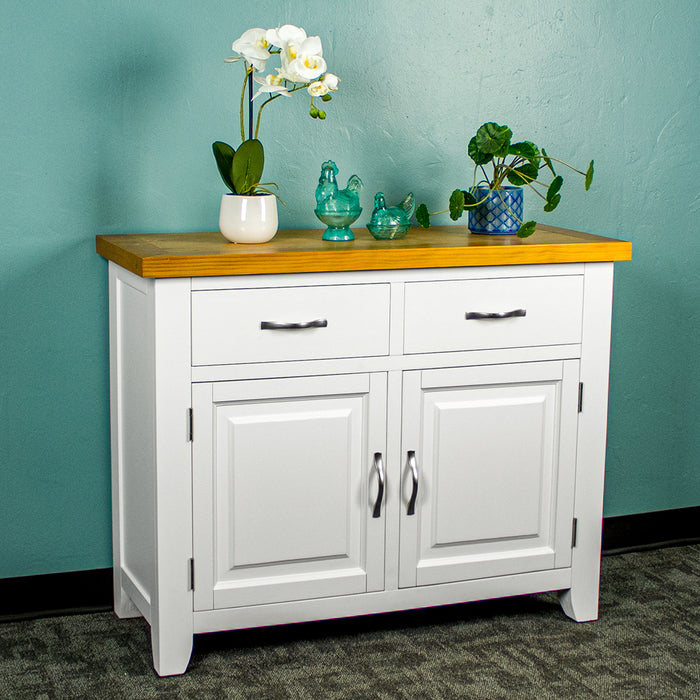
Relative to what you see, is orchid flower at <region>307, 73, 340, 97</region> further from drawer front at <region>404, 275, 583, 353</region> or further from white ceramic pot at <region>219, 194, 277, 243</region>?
drawer front at <region>404, 275, 583, 353</region>

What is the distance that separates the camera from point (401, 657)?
212cm

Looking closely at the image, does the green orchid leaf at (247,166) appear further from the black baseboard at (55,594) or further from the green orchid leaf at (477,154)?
the black baseboard at (55,594)

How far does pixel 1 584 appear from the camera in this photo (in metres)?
2.28

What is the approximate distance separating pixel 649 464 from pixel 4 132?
6.28 feet

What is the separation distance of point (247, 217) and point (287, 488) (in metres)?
0.57

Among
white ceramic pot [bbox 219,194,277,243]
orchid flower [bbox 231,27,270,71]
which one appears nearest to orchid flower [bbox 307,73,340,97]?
orchid flower [bbox 231,27,270,71]

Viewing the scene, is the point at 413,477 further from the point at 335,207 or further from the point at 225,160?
the point at 225,160

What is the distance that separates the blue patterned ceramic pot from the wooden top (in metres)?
0.03

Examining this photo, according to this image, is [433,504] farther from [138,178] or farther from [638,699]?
[138,178]

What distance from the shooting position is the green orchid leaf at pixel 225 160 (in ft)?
6.82

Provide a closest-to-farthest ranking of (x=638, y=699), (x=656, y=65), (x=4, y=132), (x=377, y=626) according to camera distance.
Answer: (x=638, y=699)
(x=4, y=132)
(x=377, y=626)
(x=656, y=65)

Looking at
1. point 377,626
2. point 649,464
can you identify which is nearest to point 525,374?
point 377,626

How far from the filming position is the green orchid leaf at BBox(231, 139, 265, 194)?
2.06m

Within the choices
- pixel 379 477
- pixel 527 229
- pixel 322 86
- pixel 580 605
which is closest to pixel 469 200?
A: pixel 527 229
